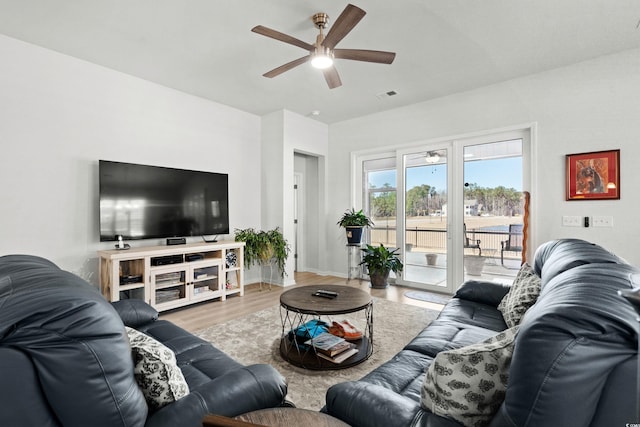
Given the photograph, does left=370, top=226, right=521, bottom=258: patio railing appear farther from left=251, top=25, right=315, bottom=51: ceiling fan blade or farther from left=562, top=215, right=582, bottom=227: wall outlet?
left=251, top=25, right=315, bottom=51: ceiling fan blade

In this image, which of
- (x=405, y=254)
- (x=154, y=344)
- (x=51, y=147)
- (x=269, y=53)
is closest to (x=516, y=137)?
(x=405, y=254)

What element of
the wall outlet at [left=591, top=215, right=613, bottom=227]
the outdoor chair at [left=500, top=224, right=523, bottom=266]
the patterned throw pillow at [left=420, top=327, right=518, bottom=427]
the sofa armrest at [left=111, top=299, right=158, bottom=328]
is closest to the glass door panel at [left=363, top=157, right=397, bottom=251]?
the outdoor chair at [left=500, top=224, right=523, bottom=266]

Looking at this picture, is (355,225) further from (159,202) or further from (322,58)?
(322,58)

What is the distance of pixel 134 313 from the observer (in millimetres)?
2090

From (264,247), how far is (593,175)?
158 inches

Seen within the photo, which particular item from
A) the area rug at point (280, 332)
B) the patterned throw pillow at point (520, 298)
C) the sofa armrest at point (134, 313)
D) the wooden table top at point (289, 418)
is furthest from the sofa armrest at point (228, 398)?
the patterned throw pillow at point (520, 298)

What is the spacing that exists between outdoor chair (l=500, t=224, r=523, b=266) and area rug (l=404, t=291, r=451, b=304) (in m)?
0.97

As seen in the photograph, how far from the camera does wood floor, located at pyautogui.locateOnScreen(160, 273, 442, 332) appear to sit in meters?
3.39

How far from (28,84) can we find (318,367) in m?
3.78

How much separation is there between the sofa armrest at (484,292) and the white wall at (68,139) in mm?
3624

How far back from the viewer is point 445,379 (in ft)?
3.43

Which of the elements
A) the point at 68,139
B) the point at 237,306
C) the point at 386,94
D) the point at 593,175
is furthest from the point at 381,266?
the point at 68,139

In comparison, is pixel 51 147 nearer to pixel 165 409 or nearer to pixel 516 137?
pixel 165 409

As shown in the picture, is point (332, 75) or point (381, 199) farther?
point (381, 199)
